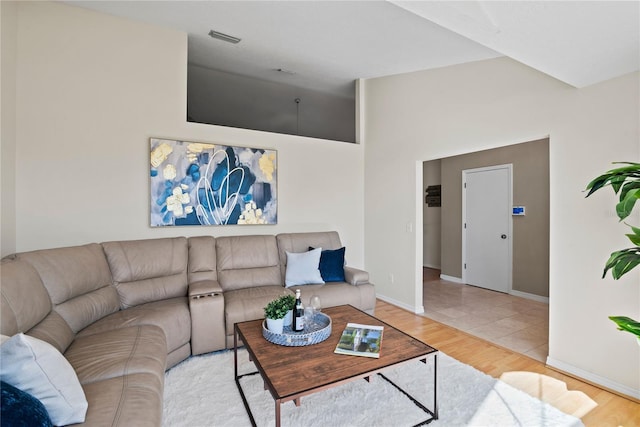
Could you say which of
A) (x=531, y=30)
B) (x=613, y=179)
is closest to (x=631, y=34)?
(x=531, y=30)

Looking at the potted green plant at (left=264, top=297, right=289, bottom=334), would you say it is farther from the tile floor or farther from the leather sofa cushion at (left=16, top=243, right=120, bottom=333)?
the tile floor

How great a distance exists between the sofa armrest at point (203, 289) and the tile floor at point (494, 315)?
2556 mm

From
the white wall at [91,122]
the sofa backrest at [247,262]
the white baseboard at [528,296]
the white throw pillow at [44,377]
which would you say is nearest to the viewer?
the white throw pillow at [44,377]

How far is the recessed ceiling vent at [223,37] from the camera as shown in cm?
334

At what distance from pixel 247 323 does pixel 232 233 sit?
1.64 meters

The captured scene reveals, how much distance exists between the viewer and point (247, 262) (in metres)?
3.35

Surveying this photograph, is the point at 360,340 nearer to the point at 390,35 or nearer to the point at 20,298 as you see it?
the point at 20,298

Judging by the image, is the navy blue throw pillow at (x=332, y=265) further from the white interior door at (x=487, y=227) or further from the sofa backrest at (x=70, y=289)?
the white interior door at (x=487, y=227)

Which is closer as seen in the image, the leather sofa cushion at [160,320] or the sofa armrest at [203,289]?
the leather sofa cushion at [160,320]

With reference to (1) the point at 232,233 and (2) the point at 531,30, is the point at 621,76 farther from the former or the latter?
(1) the point at 232,233

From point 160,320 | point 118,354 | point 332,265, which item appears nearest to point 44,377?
point 118,354

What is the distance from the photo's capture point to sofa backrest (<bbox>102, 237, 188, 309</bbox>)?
2.68m

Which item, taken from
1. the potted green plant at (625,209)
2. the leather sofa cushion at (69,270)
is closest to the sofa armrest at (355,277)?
the potted green plant at (625,209)

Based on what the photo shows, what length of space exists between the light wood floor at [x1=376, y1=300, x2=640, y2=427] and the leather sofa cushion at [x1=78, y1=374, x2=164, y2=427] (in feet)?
7.70
